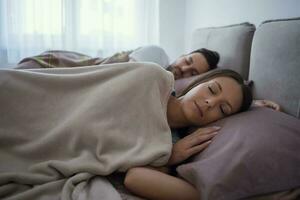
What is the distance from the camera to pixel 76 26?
284 centimetres

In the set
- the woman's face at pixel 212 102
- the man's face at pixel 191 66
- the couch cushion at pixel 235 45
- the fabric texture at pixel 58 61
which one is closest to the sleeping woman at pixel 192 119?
the woman's face at pixel 212 102

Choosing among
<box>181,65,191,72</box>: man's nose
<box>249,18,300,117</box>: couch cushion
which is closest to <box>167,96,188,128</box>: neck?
<box>249,18,300,117</box>: couch cushion

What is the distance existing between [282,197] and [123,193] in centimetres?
43

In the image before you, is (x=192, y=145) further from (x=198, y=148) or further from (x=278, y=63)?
(x=278, y=63)

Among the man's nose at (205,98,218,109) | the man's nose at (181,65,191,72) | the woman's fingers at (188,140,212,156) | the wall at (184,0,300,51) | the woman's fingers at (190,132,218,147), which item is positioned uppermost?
the wall at (184,0,300,51)

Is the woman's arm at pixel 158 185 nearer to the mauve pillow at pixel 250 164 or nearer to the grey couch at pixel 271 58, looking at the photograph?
the mauve pillow at pixel 250 164

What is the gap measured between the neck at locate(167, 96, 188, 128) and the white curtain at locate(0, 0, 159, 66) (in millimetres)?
1903

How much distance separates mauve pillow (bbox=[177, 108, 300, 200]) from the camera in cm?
72

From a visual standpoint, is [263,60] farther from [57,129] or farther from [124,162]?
[57,129]

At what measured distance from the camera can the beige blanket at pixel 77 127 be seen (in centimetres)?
85

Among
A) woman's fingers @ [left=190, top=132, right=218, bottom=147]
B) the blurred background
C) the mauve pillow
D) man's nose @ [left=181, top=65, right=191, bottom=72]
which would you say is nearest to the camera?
the mauve pillow

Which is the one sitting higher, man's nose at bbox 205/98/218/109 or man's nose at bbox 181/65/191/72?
man's nose at bbox 181/65/191/72

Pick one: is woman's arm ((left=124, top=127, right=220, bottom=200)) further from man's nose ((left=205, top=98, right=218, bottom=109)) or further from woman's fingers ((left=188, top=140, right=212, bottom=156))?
man's nose ((left=205, top=98, right=218, bottom=109))

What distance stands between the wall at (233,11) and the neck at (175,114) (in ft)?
2.24
